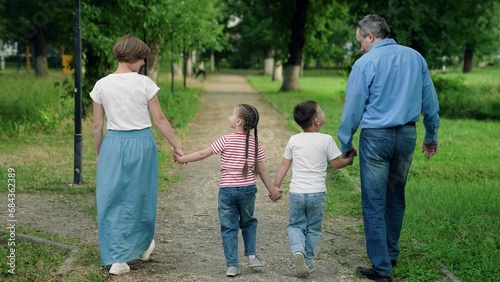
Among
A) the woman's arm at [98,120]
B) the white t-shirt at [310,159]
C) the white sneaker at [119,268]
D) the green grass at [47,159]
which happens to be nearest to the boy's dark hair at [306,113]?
the white t-shirt at [310,159]

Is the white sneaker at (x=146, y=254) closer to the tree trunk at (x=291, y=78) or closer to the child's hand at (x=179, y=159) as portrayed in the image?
the child's hand at (x=179, y=159)

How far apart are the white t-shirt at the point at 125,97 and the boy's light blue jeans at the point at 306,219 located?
1.36 meters

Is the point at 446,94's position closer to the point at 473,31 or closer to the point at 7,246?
the point at 473,31

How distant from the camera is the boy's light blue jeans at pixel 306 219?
6.14 metres

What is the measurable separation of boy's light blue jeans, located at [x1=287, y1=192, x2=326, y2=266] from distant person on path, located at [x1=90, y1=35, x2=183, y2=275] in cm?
113

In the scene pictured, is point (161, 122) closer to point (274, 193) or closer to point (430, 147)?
point (274, 193)

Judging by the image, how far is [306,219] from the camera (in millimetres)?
6227

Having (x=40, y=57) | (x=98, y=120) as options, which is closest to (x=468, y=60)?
(x=40, y=57)

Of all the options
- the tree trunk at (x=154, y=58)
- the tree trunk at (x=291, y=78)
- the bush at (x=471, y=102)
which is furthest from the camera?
the tree trunk at (x=291, y=78)

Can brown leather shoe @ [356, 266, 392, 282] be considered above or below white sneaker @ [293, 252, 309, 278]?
below

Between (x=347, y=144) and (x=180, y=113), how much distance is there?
16.9 meters

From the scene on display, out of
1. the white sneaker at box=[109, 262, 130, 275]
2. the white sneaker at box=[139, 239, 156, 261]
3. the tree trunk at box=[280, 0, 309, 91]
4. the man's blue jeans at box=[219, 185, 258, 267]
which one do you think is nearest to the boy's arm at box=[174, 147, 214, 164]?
the man's blue jeans at box=[219, 185, 258, 267]

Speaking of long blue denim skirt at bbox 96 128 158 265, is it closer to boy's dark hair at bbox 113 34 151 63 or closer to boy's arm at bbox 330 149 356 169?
boy's dark hair at bbox 113 34 151 63

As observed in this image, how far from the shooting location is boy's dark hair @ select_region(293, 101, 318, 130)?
6.15m
